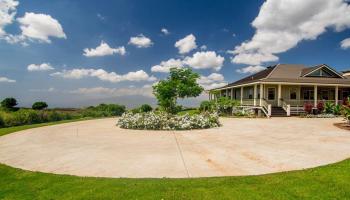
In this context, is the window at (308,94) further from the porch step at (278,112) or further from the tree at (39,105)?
the tree at (39,105)

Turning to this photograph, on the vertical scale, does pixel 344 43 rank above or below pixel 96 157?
above

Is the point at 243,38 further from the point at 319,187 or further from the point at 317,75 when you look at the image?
the point at 319,187

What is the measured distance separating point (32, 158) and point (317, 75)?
2817cm

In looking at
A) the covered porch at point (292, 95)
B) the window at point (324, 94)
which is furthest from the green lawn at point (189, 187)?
the window at point (324, 94)

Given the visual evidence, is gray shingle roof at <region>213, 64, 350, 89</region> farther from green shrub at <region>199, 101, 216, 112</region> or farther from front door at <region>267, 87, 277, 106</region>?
green shrub at <region>199, 101, 216, 112</region>

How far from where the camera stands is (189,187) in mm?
4129

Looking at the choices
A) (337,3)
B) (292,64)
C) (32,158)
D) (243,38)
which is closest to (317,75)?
(292,64)

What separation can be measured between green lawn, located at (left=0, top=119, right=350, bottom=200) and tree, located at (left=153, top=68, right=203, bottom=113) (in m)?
15.1

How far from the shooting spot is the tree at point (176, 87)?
A: 19.7 meters

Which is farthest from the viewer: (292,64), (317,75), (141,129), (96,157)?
(292,64)

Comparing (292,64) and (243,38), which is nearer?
(243,38)

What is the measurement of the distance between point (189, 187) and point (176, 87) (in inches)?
622

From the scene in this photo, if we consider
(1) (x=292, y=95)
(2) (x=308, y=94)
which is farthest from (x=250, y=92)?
(2) (x=308, y=94)

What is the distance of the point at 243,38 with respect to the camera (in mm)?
24547
